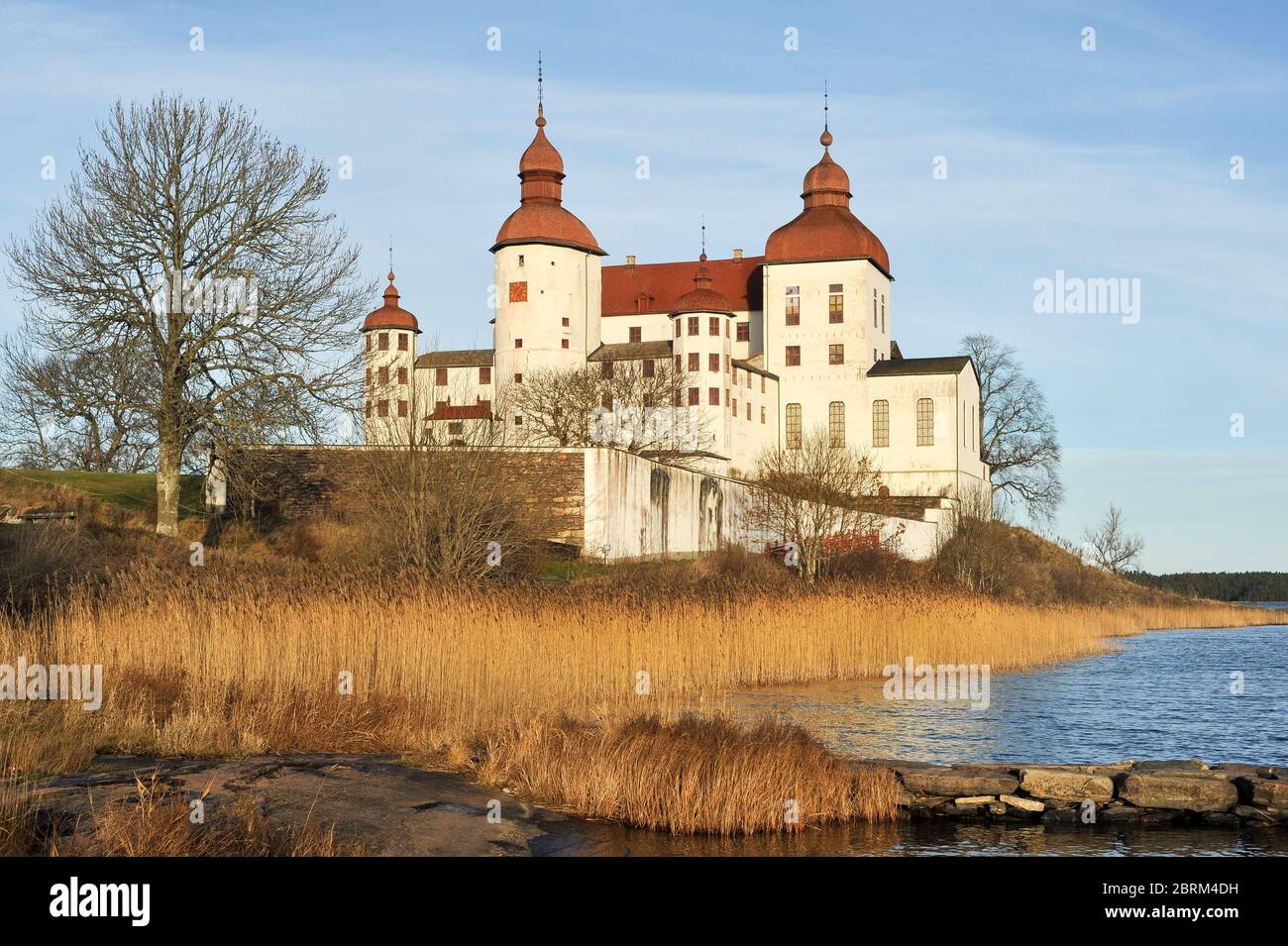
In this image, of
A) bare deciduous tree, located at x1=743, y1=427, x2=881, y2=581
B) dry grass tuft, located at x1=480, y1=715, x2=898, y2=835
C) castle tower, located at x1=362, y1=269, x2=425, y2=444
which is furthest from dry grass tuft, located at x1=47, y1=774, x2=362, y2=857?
bare deciduous tree, located at x1=743, y1=427, x2=881, y2=581

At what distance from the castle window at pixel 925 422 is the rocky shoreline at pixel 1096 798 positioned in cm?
5680

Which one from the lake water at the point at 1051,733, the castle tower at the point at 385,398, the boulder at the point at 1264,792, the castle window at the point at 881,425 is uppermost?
the castle window at the point at 881,425

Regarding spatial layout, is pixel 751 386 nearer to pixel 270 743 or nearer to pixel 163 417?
pixel 163 417

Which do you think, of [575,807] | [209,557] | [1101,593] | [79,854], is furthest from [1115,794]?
[1101,593]

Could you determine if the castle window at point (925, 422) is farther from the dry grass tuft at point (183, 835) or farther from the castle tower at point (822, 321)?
the dry grass tuft at point (183, 835)

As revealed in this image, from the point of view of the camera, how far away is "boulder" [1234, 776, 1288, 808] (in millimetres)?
12766

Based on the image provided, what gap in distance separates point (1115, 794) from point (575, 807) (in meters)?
5.24

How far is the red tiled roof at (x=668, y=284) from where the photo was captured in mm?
77500

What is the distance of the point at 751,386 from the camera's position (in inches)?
2734

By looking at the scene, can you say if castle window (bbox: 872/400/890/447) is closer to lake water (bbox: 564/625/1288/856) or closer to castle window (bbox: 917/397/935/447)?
castle window (bbox: 917/397/935/447)

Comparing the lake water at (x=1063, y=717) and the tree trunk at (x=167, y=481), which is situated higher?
the tree trunk at (x=167, y=481)

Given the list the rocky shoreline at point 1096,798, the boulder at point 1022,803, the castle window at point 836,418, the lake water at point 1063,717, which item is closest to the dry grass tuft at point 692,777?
the rocky shoreline at point 1096,798

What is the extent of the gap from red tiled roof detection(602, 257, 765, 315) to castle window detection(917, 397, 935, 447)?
11.9 metres

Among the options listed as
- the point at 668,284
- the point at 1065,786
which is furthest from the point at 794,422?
the point at 1065,786
